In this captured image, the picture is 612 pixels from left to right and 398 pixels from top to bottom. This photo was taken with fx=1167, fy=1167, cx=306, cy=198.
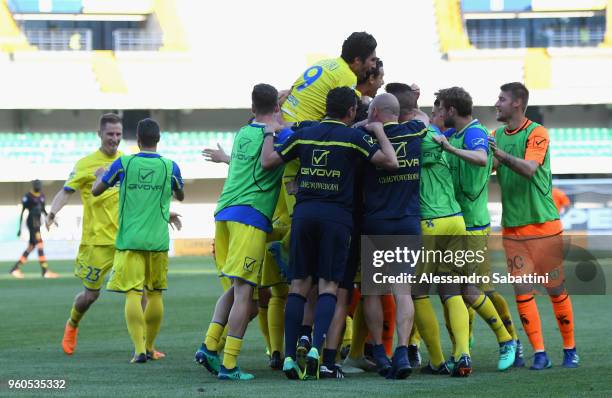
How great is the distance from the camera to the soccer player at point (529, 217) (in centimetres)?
880

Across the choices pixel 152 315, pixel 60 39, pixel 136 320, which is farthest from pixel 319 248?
pixel 60 39

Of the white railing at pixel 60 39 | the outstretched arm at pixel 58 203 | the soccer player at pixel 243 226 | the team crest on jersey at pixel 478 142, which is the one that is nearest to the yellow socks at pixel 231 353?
the soccer player at pixel 243 226

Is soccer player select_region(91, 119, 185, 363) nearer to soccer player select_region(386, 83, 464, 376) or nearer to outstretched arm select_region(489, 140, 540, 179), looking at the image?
soccer player select_region(386, 83, 464, 376)

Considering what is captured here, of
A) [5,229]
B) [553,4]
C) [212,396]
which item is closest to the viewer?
[212,396]

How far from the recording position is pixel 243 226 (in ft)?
26.7

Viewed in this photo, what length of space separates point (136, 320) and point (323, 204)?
2351 mm

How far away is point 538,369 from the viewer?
27.7 feet

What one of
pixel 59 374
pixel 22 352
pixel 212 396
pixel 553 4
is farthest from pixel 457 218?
pixel 553 4

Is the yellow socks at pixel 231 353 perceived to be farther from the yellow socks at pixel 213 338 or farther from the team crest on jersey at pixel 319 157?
the team crest on jersey at pixel 319 157

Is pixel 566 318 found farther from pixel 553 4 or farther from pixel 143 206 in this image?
pixel 553 4

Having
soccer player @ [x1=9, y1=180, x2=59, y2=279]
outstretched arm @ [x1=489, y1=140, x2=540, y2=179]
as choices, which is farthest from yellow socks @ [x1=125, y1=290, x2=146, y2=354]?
soccer player @ [x1=9, y1=180, x2=59, y2=279]

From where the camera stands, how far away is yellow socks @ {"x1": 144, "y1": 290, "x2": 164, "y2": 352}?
378 inches

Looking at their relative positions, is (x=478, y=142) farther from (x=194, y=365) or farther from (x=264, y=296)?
(x=194, y=365)

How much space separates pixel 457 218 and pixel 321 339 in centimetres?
142
